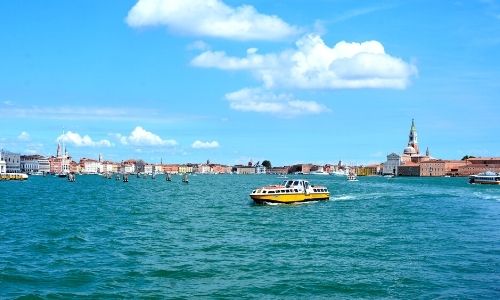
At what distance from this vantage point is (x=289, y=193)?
56250mm

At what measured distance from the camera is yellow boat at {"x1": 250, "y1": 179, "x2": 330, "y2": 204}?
179 feet

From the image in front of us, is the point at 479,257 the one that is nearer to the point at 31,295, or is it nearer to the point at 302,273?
the point at 302,273

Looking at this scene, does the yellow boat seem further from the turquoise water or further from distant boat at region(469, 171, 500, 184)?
distant boat at region(469, 171, 500, 184)

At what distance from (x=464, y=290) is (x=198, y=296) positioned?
26.5ft

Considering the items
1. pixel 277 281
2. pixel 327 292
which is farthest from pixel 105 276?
pixel 327 292

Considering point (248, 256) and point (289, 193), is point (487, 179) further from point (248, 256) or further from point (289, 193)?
→ point (248, 256)

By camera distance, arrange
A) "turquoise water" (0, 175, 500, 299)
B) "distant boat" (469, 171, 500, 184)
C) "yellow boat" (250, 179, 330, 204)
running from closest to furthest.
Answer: "turquoise water" (0, 175, 500, 299) < "yellow boat" (250, 179, 330, 204) < "distant boat" (469, 171, 500, 184)

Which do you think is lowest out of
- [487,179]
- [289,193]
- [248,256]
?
[248,256]

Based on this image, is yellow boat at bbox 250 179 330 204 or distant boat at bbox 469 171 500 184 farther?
distant boat at bbox 469 171 500 184

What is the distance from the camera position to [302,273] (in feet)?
69.2

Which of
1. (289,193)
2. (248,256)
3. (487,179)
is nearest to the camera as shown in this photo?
(248,256)

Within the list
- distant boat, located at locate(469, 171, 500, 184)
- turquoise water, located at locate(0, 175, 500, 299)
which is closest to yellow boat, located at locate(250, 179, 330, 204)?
turquoise water, located at locate(0, 175, 500, 299)

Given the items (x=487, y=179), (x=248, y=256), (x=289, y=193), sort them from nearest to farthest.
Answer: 1. (x=248, y=256)
2. (x=289, y=193)
3. (x=487, y=179)

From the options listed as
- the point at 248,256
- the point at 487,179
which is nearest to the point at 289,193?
the point at 248,256
